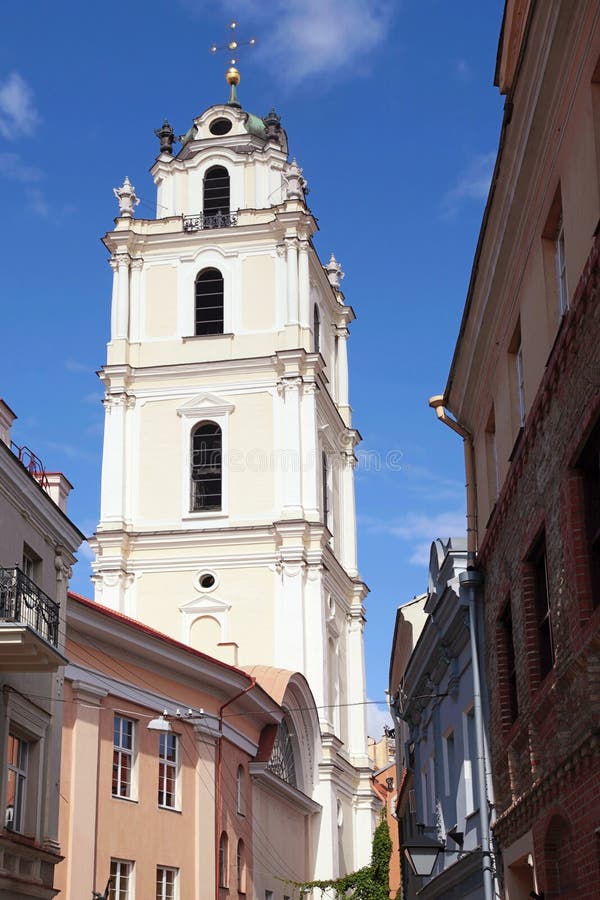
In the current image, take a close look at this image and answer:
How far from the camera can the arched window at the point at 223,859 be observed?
31.9m

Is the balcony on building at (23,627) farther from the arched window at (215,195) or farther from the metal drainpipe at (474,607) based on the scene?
the arched window at (215,195)

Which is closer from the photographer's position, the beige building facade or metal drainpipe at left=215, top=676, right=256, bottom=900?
the beige building facade

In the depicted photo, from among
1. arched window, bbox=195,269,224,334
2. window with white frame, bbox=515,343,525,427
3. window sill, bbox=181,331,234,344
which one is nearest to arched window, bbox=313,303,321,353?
arched window, bbox=195,269,224,334

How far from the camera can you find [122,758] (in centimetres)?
2784

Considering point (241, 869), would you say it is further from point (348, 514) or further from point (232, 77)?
point (232, 77)

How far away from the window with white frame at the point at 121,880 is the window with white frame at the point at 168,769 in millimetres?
1721

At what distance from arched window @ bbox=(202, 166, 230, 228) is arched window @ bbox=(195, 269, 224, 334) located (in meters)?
3.01

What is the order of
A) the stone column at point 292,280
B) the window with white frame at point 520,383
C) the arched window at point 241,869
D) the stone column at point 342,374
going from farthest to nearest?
1. the stone column at point 342,374
2. the stone column at point 292,280
3. the arched window at point 241,869
4. the window with white frame at point 520,383

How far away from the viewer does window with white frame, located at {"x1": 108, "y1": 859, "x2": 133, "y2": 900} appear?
1068 inches

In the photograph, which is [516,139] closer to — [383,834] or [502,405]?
[502,405]

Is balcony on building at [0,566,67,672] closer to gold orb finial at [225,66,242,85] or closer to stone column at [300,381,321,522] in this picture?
stone column at [300,381,321,522]

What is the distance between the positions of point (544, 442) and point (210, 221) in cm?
4595

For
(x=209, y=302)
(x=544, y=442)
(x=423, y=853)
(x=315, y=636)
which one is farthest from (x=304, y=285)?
(x=544, y=442)

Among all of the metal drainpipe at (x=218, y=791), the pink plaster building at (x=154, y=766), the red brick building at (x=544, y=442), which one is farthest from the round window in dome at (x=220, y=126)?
the red brick building at (x=544, y=442)
